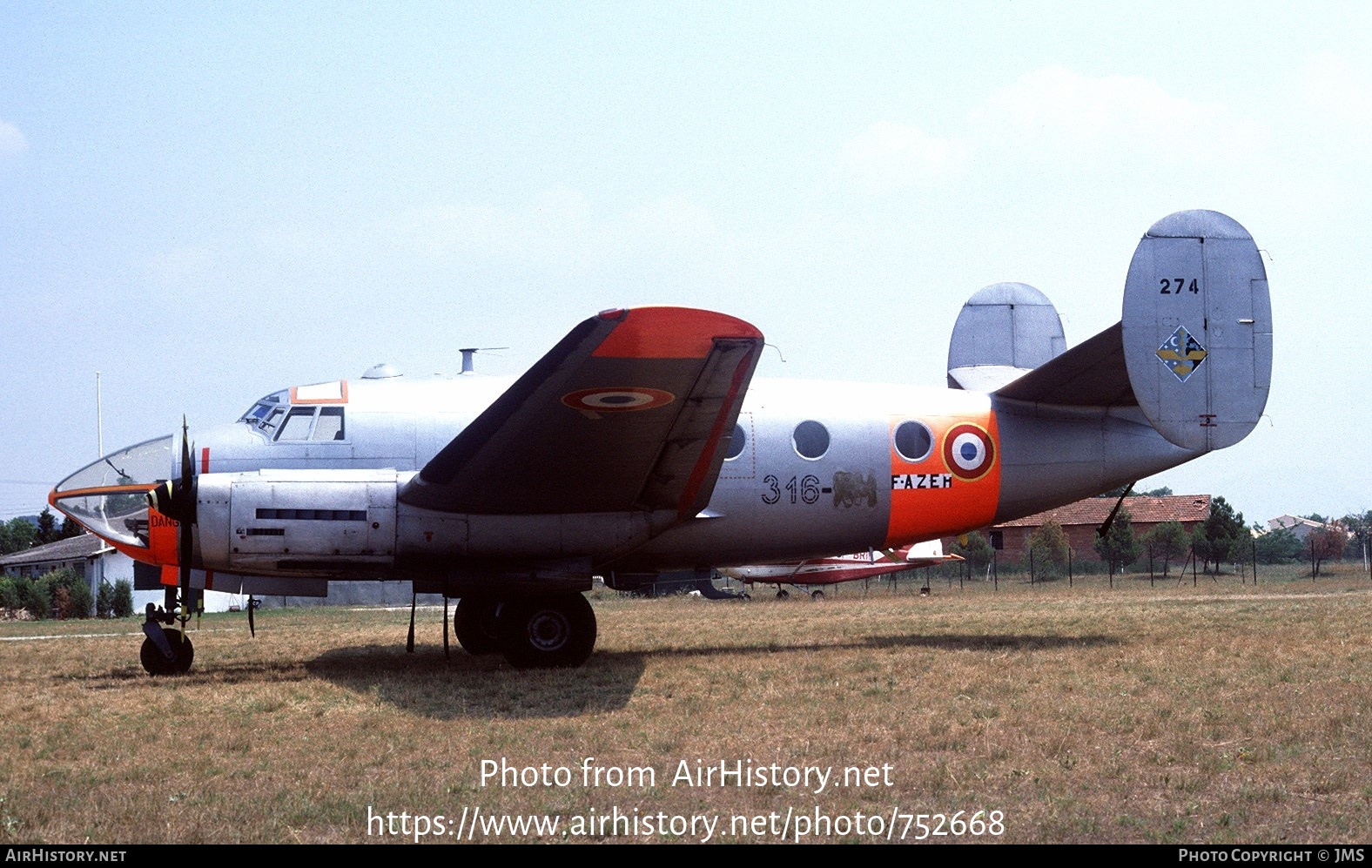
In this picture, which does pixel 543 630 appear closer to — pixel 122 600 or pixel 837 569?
pixel 837 569

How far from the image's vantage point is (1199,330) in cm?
1527

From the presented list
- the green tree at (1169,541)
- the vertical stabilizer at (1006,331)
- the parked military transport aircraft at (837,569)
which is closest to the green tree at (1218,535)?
the green tree at (1169,541)

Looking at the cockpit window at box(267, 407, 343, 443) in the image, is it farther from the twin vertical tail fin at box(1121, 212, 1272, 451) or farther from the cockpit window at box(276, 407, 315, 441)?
the twin vertical tail fin at box(1121, 212, 1272, 451)

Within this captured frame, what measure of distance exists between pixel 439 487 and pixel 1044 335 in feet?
37.5

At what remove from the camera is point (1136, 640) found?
15352 millimetres

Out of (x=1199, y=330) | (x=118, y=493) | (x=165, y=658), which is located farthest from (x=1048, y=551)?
(x=118, y=493)

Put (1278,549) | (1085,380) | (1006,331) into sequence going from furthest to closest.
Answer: (1278,549) < (1006,331) < (1085,380)

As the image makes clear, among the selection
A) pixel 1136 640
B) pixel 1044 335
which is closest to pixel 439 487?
pixel 1136 640

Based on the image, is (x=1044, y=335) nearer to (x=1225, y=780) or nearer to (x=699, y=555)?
(x=699, y=555)

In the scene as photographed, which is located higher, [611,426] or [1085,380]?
[1085,380]

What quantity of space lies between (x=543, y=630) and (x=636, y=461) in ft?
7.95

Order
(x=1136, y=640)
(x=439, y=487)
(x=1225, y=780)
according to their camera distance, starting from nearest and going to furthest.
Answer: (x=1225, y=780), (x=439, y=487), (x=1136, y=640)

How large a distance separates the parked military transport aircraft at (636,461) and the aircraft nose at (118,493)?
0.07 ft

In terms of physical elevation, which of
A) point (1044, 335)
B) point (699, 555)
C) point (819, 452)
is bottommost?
point (699, 555)
